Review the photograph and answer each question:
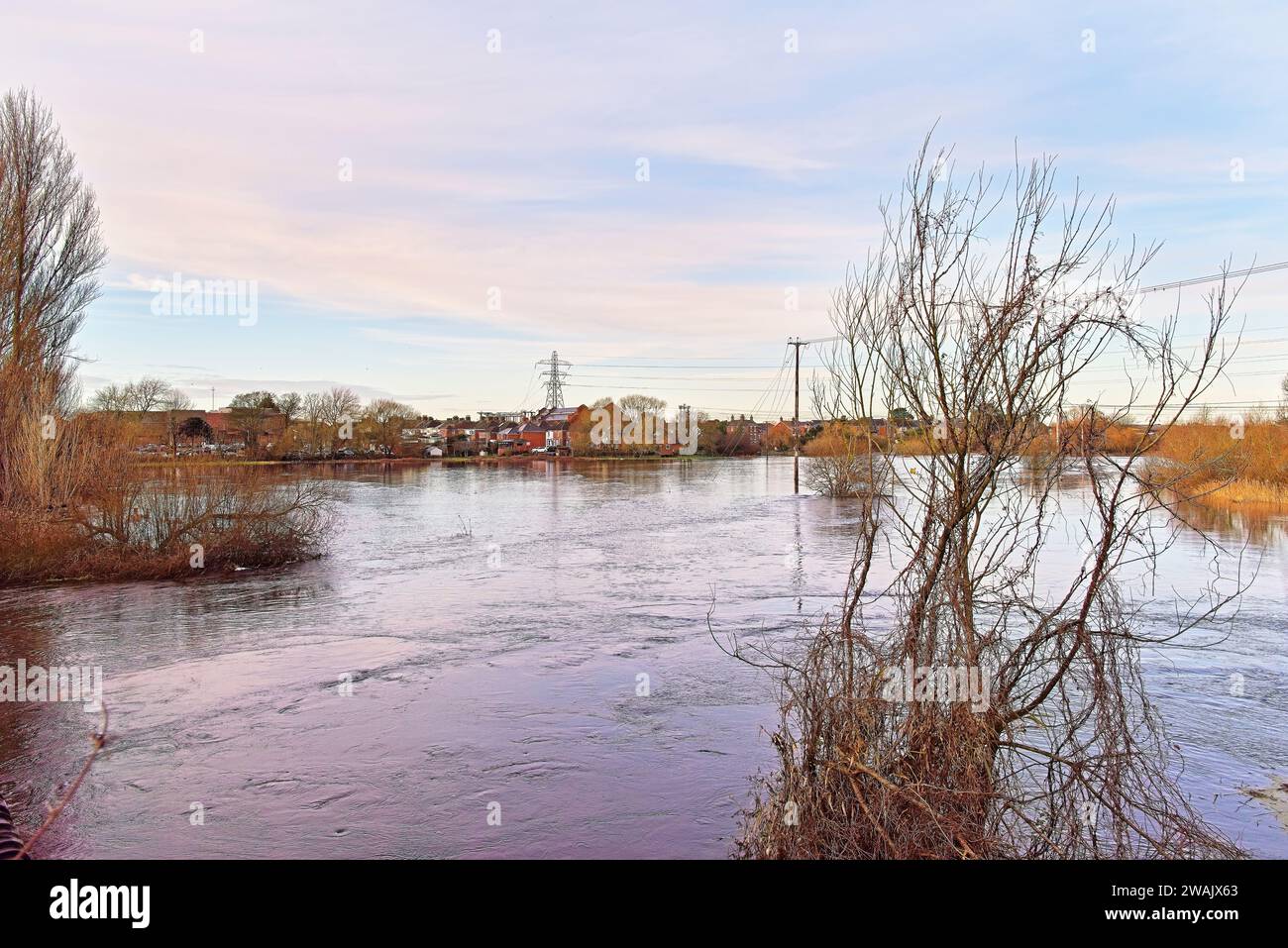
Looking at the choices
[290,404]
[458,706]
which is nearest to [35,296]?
[458,706]

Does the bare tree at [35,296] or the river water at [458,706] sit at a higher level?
the bare tree at [35,296]

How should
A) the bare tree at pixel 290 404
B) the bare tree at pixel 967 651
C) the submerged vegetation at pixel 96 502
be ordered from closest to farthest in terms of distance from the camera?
the bare tree at pixel 967 651 < the submerged vegetation at pixel 96 502 < the bare tree at pixel 290 404

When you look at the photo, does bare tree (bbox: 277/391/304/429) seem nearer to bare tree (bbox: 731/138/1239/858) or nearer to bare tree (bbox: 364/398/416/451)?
bare tree (bbox: 364/398/416/451)

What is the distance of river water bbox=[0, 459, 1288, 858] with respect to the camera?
266 inches

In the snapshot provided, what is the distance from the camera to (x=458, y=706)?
977 centimetres

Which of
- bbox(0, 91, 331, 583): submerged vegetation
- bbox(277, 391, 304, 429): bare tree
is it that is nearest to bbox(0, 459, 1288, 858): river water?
bbox(0, 91, 331, 583): submerged vegetation

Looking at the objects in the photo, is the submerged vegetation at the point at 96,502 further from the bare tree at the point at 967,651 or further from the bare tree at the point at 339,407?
the bare tree at the point at 339,407

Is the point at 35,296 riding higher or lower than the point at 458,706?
higher

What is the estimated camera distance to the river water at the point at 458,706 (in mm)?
6754

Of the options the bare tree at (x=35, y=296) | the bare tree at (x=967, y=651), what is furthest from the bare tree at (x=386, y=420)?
the bare tree at (x=967, y=651)

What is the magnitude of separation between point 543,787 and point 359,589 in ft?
35.7

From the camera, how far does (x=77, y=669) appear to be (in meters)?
11.3

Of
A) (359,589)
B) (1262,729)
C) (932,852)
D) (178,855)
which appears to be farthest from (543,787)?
(359,589)

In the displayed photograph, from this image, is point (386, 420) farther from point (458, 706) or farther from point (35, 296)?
point (458, 706)
